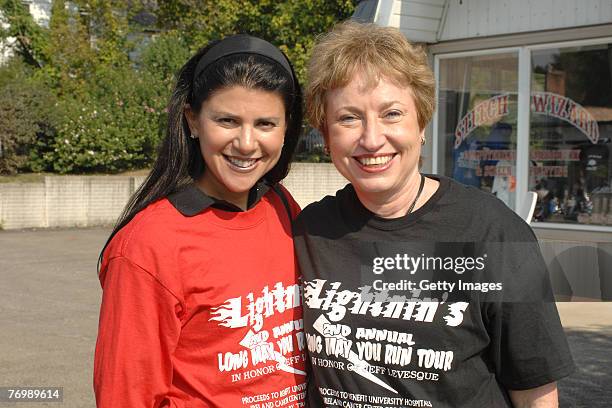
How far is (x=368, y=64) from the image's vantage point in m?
2.10

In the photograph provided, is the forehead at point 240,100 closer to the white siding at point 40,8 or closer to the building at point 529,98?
the building at point 529,98

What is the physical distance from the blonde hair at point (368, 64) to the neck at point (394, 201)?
0.64ft

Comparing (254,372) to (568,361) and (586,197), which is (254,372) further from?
(586,197)

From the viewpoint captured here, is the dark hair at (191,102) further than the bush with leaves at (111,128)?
No

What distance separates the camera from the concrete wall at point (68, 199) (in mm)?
14039

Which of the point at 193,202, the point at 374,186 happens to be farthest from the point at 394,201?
the point at 193,202

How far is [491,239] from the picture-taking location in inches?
79.4

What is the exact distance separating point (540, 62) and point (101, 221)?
9336 millimetres

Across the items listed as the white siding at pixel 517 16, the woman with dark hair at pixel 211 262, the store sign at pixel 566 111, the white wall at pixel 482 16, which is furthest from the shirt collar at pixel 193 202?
the store sign at pixel 566 111

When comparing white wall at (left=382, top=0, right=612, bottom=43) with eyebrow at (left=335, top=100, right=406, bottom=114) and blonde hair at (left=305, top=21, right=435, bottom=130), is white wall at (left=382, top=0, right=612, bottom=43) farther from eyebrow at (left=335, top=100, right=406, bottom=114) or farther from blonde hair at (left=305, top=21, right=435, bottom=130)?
eyebrow at (left=335, top=100, right=406, bottom=114)

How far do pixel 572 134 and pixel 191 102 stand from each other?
727cm

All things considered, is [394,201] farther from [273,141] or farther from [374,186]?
[273,141]

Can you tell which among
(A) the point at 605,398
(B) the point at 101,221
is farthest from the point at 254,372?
(B) the point at 101,221

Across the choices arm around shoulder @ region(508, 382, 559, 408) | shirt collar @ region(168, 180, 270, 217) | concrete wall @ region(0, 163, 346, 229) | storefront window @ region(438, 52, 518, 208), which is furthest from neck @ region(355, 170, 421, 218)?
concrete wall @ region(0, 163, 346, 229)
